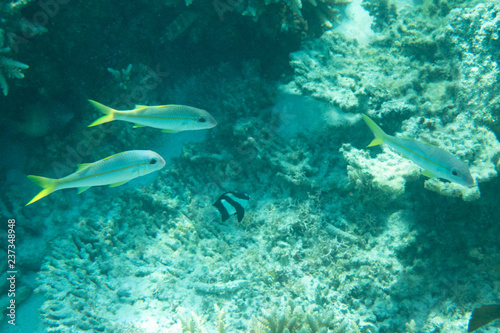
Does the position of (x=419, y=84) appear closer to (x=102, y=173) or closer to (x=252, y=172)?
(x=252, y=172)

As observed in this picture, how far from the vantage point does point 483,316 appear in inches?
110

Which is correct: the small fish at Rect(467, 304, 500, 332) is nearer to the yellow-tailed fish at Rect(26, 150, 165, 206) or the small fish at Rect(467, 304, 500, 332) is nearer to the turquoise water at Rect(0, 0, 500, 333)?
the turquoise water at Rect(0, 0, 500, 333)

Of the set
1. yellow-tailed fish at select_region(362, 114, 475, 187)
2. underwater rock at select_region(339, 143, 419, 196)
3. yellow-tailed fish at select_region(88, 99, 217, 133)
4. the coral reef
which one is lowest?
yellow-tailed fish at select_region(88, 99, 217, 133)

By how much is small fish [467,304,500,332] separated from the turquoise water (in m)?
0.11

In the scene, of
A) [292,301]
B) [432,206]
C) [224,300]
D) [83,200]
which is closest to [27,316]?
[83,200]

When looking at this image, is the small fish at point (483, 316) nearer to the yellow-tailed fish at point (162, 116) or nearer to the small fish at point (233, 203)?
the small fish at point (233, 203)

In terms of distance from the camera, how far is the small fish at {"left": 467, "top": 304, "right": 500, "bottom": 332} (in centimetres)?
276

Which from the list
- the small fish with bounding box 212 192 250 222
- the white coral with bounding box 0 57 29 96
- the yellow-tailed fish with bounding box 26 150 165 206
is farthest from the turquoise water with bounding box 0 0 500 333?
the yellow-tailed fish with bounding box 26 150 165 206

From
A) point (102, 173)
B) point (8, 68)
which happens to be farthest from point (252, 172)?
point (8, 68)

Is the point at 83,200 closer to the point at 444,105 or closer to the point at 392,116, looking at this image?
the point at 392,116

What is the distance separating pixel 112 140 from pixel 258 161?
299 centimetres

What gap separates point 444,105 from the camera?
4.30m

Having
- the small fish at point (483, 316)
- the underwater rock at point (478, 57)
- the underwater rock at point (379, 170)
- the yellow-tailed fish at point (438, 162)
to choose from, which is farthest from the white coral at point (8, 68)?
the underwater rock at point (478, 57)

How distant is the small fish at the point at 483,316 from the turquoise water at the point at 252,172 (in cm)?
11
